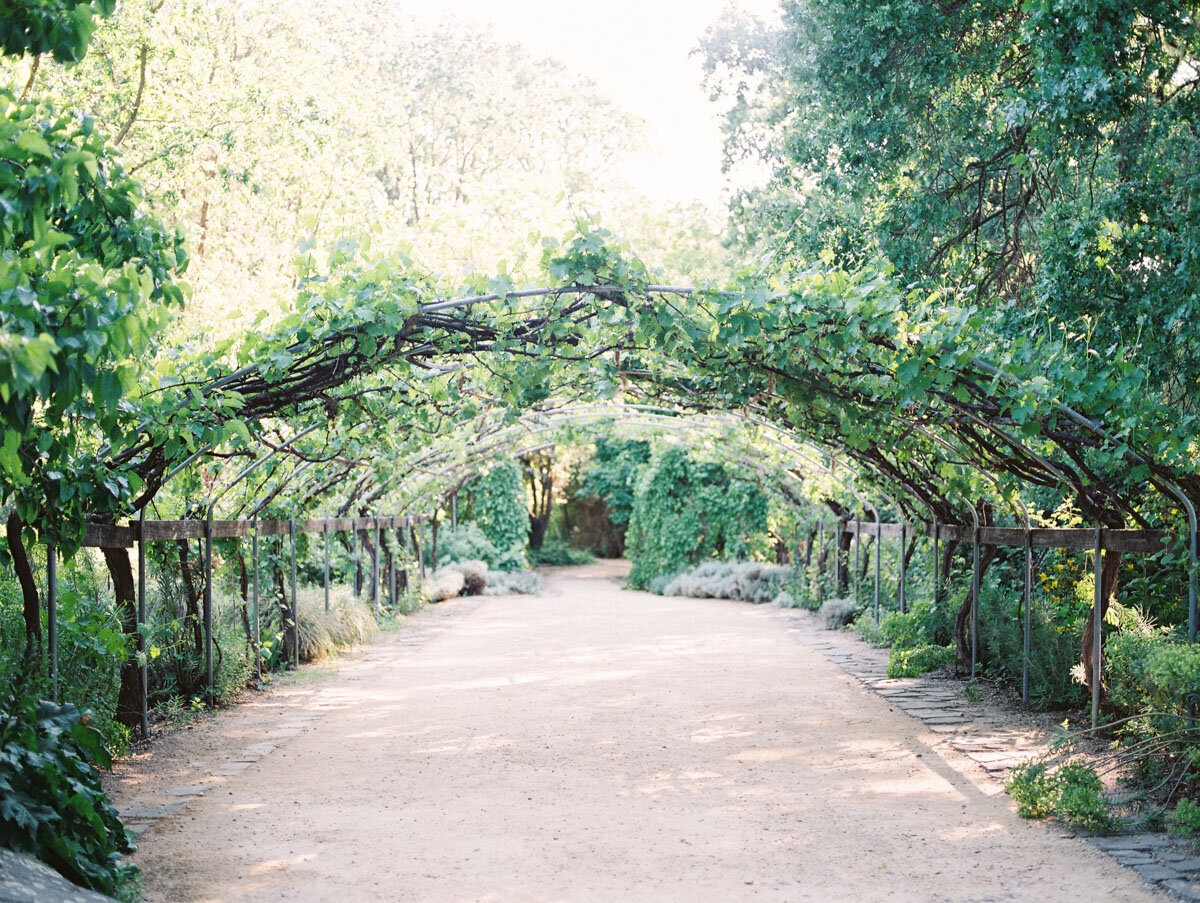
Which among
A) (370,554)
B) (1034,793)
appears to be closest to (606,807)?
(1034,793)

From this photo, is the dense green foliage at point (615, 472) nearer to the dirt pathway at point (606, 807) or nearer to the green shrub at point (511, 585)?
the green shrub at point (511, 585)

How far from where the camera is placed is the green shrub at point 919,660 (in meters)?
9.65

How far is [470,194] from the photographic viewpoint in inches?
990

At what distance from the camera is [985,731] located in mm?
7152

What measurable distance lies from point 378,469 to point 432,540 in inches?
347

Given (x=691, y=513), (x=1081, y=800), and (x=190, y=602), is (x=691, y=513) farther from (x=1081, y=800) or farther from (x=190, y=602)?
(x=1081, y=800)

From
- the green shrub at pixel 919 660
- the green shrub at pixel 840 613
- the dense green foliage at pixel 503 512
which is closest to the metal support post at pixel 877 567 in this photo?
the green shrub at pixel 840 613

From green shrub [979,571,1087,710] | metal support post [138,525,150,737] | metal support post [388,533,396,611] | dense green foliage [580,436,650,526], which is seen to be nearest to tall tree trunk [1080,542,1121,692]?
green shrub [979,571,1087,710]

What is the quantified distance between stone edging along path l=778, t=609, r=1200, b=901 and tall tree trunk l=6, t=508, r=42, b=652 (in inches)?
210

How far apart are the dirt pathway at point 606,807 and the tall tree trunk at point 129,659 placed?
468 mm

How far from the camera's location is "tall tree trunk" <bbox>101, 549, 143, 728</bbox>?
7.06 m

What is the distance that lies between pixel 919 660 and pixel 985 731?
2604mm

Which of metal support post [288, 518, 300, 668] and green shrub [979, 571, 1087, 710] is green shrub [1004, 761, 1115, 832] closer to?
green shrub [979, 571, 1087, 710]

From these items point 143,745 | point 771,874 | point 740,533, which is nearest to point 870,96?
point 771,874
